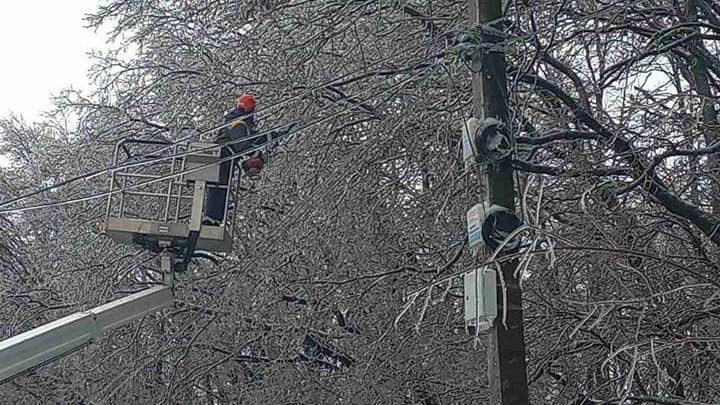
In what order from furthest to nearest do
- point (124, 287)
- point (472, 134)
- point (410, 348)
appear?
1. point (124, 287)
2. point (410, 348)
3. point (472, 134)

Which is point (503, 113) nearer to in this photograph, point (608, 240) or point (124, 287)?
point (608, 240)

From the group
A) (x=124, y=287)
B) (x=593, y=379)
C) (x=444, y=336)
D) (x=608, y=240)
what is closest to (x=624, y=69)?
(x=608, y=240)

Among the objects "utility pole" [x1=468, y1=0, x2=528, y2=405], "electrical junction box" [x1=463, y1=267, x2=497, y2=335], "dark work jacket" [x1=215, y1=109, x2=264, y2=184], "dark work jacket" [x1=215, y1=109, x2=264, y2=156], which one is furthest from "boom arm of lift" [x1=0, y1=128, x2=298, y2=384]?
"electrical junction box" [x1=463, y1=267, x2=497, y2=335]

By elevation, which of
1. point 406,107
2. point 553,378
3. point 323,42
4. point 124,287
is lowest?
point 553,378

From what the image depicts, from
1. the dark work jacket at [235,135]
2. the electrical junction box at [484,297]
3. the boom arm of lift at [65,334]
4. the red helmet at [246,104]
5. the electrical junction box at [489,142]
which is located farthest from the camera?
the red helmet at [246,104]

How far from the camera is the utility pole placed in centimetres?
450

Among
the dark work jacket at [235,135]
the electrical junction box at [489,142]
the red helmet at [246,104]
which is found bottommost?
the electrical junction box at [489,142]

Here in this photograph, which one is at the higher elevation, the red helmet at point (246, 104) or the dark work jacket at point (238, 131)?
the red helmet at point (246, 104)

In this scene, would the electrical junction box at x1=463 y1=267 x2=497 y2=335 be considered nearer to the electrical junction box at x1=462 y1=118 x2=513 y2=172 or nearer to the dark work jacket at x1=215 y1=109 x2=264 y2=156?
the electrical junction box at x1=462 y1=118 x2=513 y2=172

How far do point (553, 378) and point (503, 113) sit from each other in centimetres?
309

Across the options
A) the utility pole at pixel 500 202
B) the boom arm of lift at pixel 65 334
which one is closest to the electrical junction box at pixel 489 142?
the utility pole at pixel 500 202

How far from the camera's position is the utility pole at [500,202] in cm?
450

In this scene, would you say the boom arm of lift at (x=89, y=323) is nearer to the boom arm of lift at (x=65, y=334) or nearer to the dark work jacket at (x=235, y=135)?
the boom arm of lift at (x=65, y=334)

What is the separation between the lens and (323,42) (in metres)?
7.10
